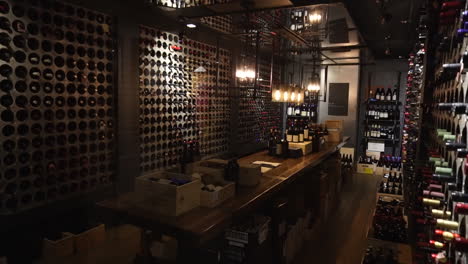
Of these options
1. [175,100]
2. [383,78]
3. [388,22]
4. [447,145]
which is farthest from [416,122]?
[383,78]

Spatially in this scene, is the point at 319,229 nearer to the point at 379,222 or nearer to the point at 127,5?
the point at 379,222

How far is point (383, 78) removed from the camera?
9539 mm

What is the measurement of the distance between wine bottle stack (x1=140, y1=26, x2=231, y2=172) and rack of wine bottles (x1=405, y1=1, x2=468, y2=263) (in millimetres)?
2347

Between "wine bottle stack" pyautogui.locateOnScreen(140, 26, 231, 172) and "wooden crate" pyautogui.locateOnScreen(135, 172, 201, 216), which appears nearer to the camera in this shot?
"wooden crate" pyautogui.locateOnScreen(135, 172, 201, 216)

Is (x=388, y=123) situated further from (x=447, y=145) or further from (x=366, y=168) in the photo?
(x=447, y=145)

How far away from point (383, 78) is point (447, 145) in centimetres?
908

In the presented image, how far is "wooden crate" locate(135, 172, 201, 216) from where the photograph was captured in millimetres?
2027

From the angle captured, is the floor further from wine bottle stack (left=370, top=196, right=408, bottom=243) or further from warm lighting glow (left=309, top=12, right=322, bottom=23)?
warm lighting glow (left=309, top=12, right=322, bottom=23)

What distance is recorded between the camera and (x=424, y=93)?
264cm

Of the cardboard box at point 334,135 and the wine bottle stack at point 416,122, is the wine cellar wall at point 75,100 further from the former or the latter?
the cardboard box at point 334,135

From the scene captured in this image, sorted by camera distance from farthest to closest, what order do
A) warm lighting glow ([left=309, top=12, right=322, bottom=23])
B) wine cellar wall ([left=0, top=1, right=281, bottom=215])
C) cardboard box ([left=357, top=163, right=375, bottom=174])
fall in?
cardboard box ([left=357, top=163, right=375, bottom=174]), warm lighting glow ([left=309, top=12, right=322, bottom=23]), wine cellar wall ([left=0, top=1, right=281, bottom=215])

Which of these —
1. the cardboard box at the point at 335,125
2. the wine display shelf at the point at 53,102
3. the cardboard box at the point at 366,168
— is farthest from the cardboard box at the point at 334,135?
the wine display shelf at the point at 53,102

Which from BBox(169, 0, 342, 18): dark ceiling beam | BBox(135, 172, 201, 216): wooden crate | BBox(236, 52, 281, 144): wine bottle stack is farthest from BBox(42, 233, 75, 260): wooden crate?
BBox(236, 52, 281, 144): wine bottle stack

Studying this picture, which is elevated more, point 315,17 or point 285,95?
point 315,17
